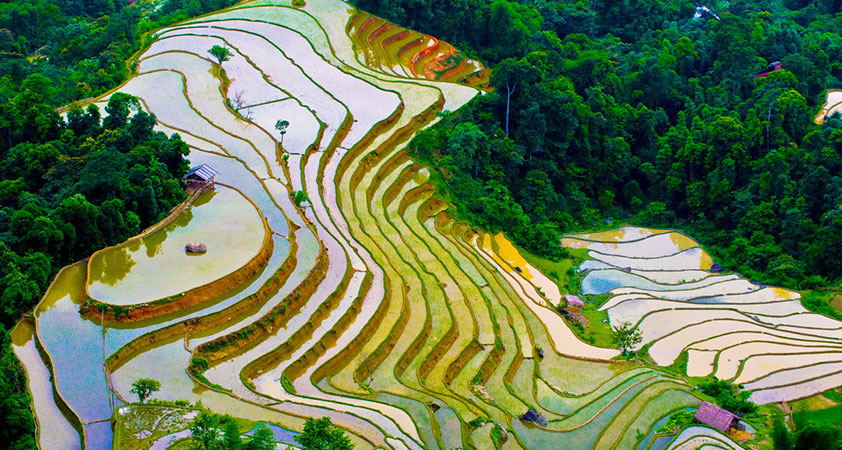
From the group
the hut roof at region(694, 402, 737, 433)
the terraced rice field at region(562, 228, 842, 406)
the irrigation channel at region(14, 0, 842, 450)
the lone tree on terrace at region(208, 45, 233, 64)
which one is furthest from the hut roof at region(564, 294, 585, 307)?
the lone tree on terrace at region(208, 45, 233, 64)

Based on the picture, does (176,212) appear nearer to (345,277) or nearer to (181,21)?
(345,277)

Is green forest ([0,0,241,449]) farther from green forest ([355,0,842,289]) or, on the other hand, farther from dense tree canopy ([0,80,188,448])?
green forest ([355,0,842,289])

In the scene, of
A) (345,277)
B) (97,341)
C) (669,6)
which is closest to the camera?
(97,341)

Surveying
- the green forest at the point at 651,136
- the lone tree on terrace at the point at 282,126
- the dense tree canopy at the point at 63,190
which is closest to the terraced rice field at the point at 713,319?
the green forest at the point at 651,136

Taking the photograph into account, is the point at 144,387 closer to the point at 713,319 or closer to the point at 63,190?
the point at 63,190

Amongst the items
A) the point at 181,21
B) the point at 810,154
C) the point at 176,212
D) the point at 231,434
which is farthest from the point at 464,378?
the point at 181,21

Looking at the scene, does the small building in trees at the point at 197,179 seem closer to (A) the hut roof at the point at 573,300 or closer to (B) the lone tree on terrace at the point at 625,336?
(A) the hut roof at the point at 573,300

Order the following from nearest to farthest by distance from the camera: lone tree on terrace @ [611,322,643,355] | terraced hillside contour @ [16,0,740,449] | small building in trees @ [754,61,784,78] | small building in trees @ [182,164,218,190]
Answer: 1. terraced hillside contour @ [16,0,740,449]
2. lone tree on terrace @ [611,322,643,355]
3. small building in trees @ [182,164,218,190]
4. small building in trees @ [754,61,784,78]
